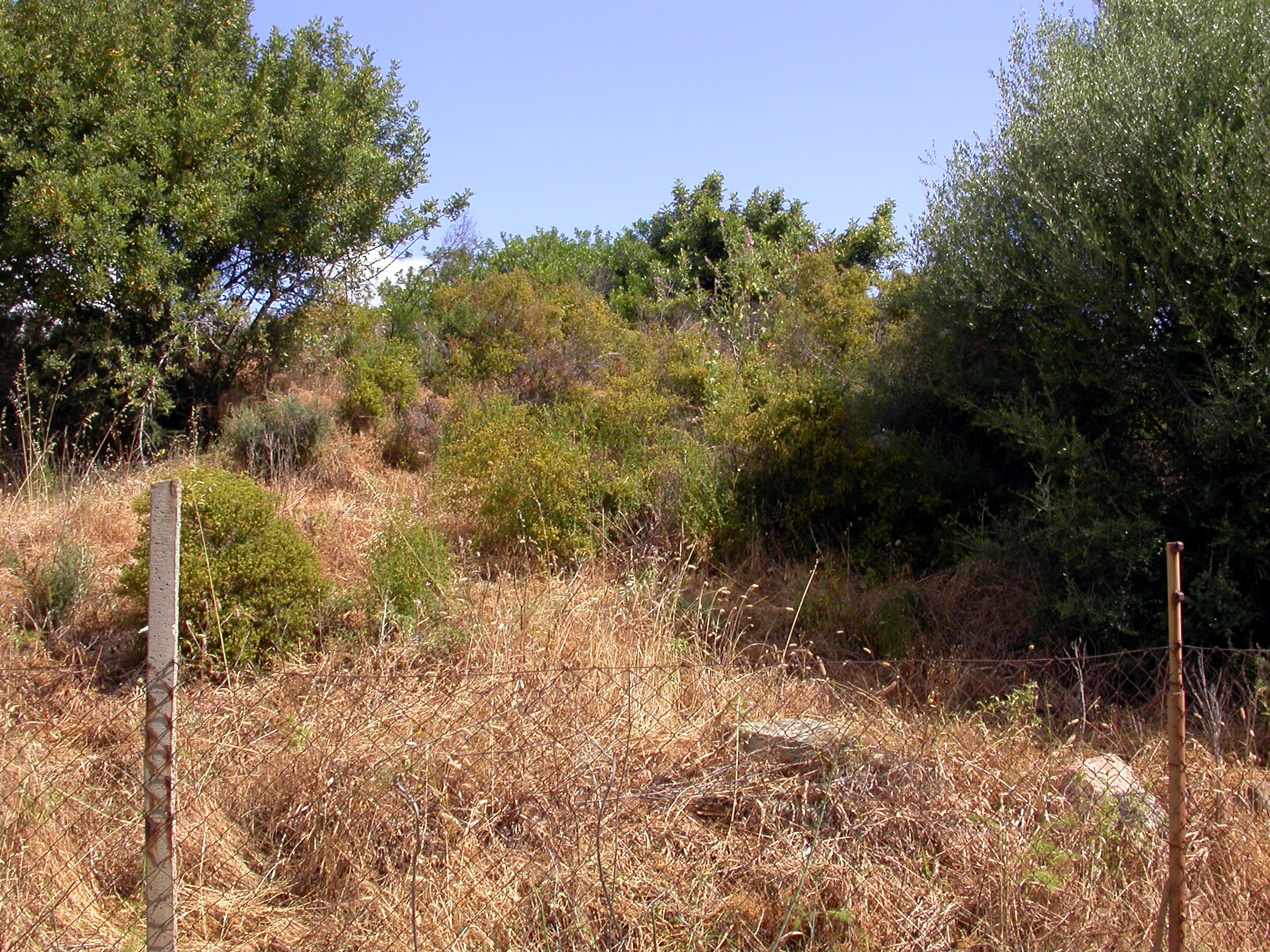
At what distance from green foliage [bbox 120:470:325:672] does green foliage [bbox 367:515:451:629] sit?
1.25ft

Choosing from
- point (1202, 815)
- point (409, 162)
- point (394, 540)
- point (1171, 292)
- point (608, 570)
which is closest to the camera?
point (1202, 815)

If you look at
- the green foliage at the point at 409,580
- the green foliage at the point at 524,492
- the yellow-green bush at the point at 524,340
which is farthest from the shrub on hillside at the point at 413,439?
the green foliage at the point at 409,580

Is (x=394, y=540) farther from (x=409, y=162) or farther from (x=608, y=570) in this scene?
(x=409, y=162)

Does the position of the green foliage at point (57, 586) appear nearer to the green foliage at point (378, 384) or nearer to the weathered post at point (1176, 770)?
the green foliage at point (378, 384)

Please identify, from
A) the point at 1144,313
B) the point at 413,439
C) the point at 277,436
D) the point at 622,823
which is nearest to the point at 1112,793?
the point at 622,823

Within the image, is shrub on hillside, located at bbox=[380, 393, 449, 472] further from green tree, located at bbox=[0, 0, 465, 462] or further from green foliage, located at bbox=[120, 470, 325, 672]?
green foliage, located at bbox=[120, 470, 325, 672]

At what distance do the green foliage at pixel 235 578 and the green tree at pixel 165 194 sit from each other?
3611 millimetres

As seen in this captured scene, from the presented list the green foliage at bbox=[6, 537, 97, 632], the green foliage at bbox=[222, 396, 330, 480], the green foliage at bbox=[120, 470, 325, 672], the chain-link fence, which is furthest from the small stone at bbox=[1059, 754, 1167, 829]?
the green foliage at bbox=[222, 396, 330, 480]

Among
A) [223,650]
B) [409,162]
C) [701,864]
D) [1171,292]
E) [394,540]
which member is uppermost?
[409,162]

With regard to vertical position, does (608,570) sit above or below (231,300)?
below

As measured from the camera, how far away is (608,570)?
25.5ft

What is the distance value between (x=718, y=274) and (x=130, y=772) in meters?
12.0

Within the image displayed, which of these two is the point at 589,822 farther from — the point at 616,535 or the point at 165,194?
the point at 165,194

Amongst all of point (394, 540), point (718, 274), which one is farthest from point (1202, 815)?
point (718, 274)
